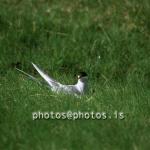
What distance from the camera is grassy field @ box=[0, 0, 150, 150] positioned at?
5.10 metres

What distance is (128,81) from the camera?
24.3 feet

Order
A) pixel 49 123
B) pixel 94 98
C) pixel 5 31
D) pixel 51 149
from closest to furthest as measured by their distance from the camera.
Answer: pixel 51 149 < pixel 49 123 < pixel 94 98 < pixel 5 31

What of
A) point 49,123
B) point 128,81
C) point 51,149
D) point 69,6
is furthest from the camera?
point 69,6

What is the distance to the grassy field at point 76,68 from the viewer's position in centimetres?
510

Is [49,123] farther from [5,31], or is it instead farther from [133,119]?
[5,31]

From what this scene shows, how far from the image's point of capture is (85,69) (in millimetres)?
7949

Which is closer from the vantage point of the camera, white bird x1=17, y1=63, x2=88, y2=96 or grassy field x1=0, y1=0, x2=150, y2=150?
grassy field x1=0, y1=0, x2=150, y2=150

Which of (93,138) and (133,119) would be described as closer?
(93,138)

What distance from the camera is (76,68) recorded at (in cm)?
809

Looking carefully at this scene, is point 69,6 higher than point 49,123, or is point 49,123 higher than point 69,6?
point 69,6

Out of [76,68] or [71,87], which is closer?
[71,87]

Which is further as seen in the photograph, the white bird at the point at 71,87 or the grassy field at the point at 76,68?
the white bird at the point at 71,87

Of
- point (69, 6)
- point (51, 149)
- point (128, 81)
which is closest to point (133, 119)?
point (51, 149)

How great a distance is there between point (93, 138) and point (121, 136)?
10.0 inches
